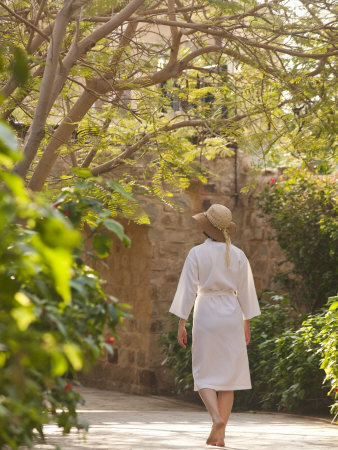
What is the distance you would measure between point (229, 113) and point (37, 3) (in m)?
2.28

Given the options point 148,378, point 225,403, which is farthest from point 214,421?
point 148,378

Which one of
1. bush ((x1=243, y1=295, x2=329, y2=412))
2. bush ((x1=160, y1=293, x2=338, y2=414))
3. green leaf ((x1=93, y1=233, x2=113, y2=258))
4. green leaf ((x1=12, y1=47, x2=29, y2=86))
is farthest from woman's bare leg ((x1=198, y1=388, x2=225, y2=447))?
green leaf ((x1=12, y1=47, x2=29, y2=86))

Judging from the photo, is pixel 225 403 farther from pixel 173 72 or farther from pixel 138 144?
pixel 173 72

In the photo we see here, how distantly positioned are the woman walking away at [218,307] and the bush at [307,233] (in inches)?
124

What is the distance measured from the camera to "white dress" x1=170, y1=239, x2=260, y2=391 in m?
5.34

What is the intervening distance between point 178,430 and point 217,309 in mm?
1038

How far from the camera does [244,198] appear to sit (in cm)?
1030

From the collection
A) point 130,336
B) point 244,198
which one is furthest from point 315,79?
point 130,336

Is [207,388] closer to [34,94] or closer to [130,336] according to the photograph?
[34,94]

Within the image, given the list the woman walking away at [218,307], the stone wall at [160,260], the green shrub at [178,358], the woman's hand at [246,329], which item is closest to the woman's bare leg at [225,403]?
the woman walking away at [218,307]

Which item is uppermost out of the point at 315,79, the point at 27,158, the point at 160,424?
the point at 315,79

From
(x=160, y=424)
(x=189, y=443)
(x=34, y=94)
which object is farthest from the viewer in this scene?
(x=34, y=94)

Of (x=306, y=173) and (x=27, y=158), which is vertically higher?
(x=306, y=173)

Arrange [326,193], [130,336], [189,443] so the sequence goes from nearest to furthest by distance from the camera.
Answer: [189,443], [326,193], [130,336]
